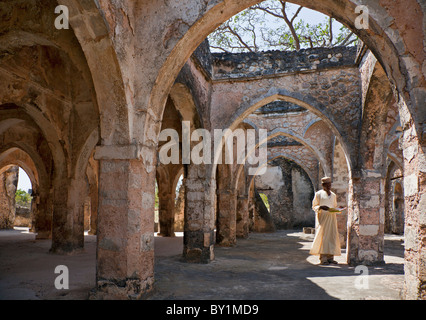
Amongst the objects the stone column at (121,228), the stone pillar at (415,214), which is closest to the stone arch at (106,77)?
the stone column at (121,228)

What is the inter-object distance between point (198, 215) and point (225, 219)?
342 cm

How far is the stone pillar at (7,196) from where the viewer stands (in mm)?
16219

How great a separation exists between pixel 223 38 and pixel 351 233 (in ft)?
34.3

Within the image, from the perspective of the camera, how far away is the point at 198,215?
6.71 metres

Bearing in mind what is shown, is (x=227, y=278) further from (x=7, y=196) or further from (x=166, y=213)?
(x=7, y=196)

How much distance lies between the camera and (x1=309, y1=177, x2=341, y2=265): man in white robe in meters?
6.43

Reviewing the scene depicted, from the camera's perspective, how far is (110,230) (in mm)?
3711

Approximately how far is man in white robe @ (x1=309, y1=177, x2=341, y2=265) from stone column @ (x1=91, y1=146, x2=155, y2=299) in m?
3.85

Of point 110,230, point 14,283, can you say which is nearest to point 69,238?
point 14,283

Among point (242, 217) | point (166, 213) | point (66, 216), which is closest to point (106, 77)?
point (66, 216)

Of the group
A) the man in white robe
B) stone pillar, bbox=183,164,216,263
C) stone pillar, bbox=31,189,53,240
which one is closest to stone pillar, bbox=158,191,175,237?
stone pillar, bbox=31,189,53,240

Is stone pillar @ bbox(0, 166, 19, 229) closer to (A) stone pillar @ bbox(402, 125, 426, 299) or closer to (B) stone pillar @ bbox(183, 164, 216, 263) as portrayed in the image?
(B) stone pillar @ bbox(183, 164, 216, 263)

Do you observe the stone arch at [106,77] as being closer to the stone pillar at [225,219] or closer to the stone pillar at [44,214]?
the stone pillar at [225,219]
